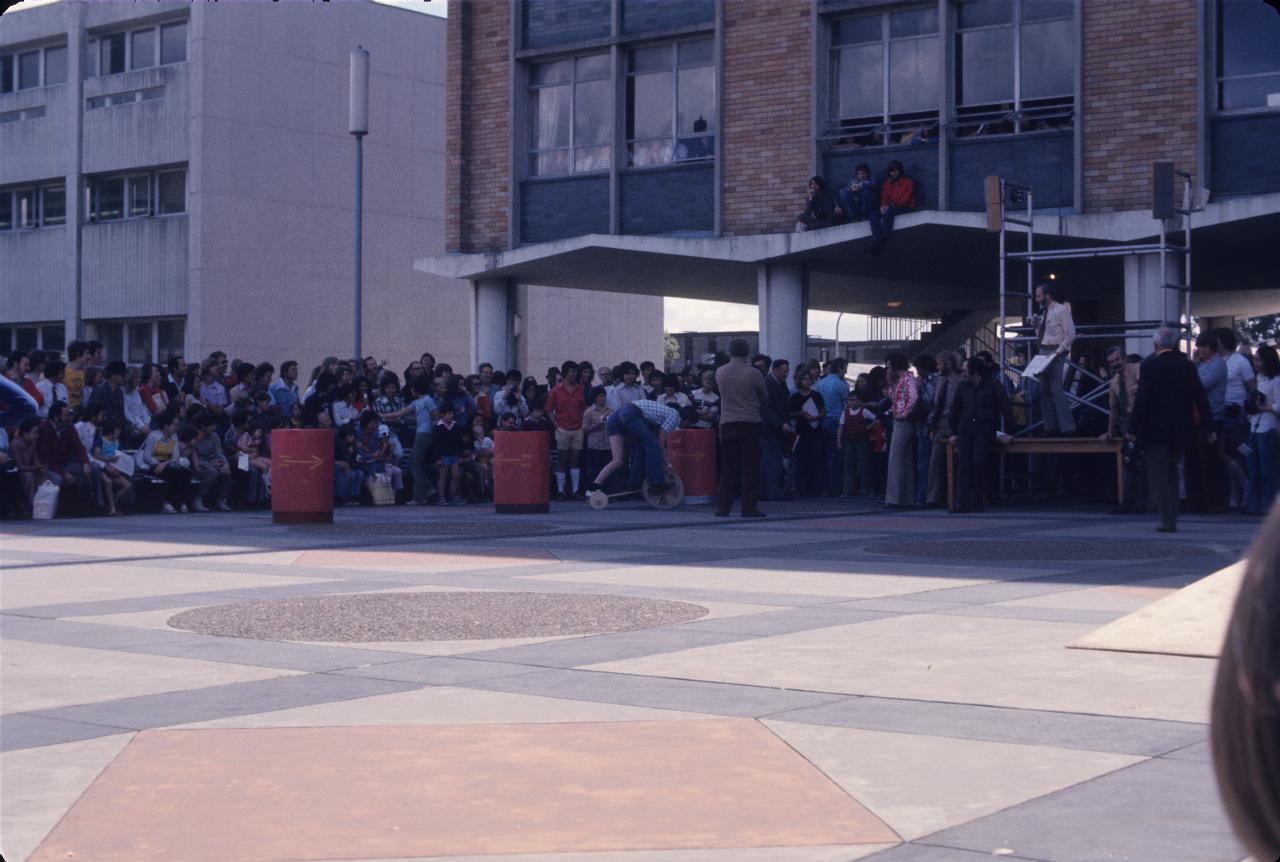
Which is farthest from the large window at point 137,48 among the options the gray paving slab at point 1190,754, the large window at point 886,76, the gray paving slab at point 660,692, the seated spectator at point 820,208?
the gray paving slab at point 1190,754

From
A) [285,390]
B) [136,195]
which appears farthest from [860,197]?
[136,195]

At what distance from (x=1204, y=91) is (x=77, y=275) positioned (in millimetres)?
28580

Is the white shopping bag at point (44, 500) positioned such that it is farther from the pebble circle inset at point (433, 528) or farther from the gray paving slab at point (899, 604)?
the gray paving slab at point (899, 604)

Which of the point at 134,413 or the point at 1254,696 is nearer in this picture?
the point at 1254,696

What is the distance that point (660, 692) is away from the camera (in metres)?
6.35

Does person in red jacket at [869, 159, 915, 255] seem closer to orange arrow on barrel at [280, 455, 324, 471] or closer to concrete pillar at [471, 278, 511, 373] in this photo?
concrete pillar at [471, 278, 511, 373]

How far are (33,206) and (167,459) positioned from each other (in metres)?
26.1

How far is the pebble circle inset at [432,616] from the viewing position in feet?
26.9

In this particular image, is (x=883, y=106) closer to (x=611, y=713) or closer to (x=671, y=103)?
(x=671, y=103)

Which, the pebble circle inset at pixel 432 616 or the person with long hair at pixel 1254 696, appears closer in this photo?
the person with long hair at pixel 1254 696

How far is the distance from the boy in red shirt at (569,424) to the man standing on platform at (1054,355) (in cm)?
653

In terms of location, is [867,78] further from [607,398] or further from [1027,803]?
[1027,803]

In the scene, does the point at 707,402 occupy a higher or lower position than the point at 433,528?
higher

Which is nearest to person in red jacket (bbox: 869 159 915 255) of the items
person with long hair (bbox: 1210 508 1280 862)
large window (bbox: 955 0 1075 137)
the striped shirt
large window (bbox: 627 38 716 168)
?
large window (bbox: 955 0 1075 137)
